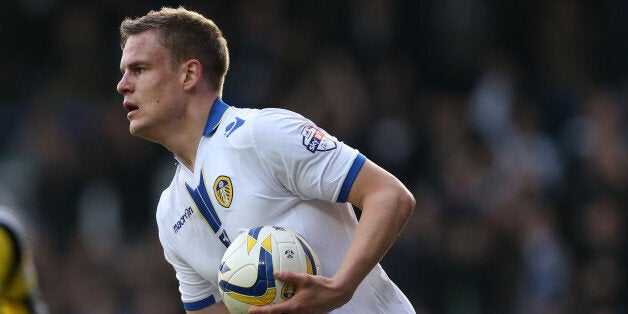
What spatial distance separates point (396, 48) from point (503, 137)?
5.64ft

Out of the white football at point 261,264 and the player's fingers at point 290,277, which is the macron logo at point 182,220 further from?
the player's fingers at point 290,277

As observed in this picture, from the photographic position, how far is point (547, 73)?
39.5ft

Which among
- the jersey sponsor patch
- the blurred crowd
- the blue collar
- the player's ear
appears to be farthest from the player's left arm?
the blurred crowd

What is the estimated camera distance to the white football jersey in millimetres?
4605

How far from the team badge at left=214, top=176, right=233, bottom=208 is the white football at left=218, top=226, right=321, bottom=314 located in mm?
221

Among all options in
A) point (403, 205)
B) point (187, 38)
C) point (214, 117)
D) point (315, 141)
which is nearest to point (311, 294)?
point (403, 205)

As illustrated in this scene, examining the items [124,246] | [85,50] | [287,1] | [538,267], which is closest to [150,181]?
[124,246]

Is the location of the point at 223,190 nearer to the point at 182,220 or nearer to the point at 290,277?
the point at 182,220

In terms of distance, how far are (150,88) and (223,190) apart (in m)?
0.56

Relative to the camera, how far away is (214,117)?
495 cm

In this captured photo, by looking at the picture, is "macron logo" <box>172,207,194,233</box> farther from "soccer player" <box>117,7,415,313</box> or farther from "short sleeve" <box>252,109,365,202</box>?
"short sleeve" <box>252,109,365,202</box>

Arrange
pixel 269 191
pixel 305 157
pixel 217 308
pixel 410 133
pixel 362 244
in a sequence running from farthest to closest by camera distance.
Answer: pixel 410 133 < pixel 217 308 < pixel 269 191 < pixel 305 157 < pixel 362 244

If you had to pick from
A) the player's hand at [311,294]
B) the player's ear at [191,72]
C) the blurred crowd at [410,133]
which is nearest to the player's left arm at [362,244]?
the player's hand at [311,294]

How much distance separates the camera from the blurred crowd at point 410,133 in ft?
33.0
